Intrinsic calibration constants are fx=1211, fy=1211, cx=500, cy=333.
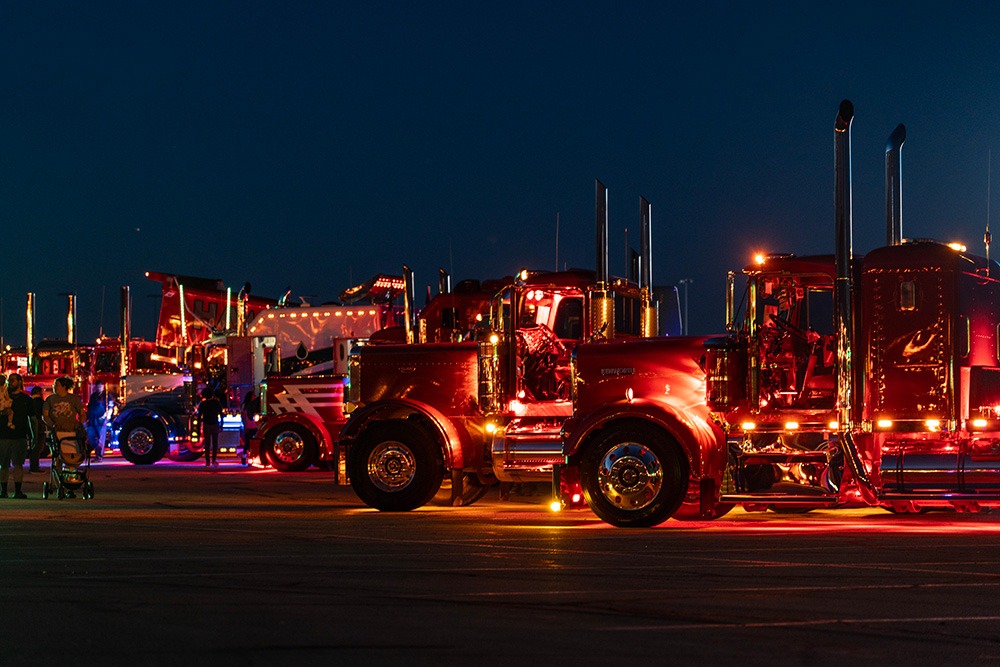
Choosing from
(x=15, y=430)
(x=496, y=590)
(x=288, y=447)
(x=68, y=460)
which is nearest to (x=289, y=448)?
(x=288, y=447)

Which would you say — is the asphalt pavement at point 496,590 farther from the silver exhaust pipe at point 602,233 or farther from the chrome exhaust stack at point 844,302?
the silver exhaust pipe at point 602,233

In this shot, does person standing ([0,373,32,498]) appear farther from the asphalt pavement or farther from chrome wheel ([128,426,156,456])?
chrome wheel ([128,426,156,456])

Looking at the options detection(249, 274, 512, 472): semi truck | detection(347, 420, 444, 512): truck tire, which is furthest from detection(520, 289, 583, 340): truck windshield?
detection(249, 274, 512, 472): semi truck

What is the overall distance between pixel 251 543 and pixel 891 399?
6.79 meters

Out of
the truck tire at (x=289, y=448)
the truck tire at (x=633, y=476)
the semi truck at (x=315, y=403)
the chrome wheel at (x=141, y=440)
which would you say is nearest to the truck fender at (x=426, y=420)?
the truck tire at (x=633, y=476)

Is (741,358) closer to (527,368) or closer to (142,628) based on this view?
(527,368)

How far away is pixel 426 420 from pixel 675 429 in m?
3.80

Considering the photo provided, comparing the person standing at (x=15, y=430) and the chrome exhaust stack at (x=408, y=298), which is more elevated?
the chrome exhaust stack at (x=408, y=298)

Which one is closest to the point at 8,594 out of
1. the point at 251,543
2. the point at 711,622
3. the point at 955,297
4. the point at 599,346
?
the point at 251,543

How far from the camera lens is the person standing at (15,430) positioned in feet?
57.6

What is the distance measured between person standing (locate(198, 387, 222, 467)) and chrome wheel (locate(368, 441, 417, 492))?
11.4 metres

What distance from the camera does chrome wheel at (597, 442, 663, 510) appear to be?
1286 cm

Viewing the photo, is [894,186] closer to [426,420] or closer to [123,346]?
[426,420]

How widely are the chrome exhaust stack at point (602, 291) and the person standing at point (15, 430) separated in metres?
8.42
